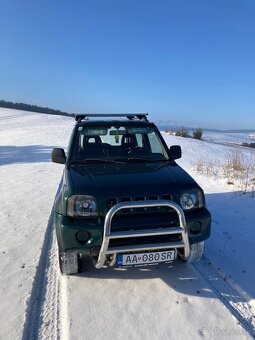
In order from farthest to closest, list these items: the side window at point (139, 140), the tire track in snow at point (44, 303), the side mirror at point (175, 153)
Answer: the side window at point (139, 140)
the side mirror at point (175, 153)
the tire track in snow at point (44, 303)

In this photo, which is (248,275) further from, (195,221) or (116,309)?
(116,309)

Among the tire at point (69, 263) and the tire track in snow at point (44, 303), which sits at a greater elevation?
the tire at point (69, 263)

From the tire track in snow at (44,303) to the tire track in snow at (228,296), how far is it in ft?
5.74

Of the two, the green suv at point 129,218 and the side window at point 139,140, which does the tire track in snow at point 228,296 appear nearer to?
the green suv at point 129,218

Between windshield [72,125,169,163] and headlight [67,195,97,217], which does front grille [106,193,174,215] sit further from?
windshield [72,125,169,163]

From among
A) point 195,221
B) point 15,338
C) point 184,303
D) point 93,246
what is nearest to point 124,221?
point 93,246

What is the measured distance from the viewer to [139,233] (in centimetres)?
358

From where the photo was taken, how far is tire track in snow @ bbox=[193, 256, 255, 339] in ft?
11.0

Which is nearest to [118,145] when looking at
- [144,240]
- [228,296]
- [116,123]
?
[116,123]

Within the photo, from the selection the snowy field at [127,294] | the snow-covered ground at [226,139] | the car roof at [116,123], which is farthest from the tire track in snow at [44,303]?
the snow-covered ground at [226,139]

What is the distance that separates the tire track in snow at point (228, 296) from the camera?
3.35 meters

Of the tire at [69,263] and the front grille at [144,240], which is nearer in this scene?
the front grille at [144,240]

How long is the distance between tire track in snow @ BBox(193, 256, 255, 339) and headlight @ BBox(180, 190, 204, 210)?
3.07ft

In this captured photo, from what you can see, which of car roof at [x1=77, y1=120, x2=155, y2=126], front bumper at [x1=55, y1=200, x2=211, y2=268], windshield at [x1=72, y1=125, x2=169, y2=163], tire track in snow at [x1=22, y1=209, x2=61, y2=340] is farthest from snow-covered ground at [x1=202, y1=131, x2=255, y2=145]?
front bumper at [x1=55, y1=200, x2=211, y2=268]
